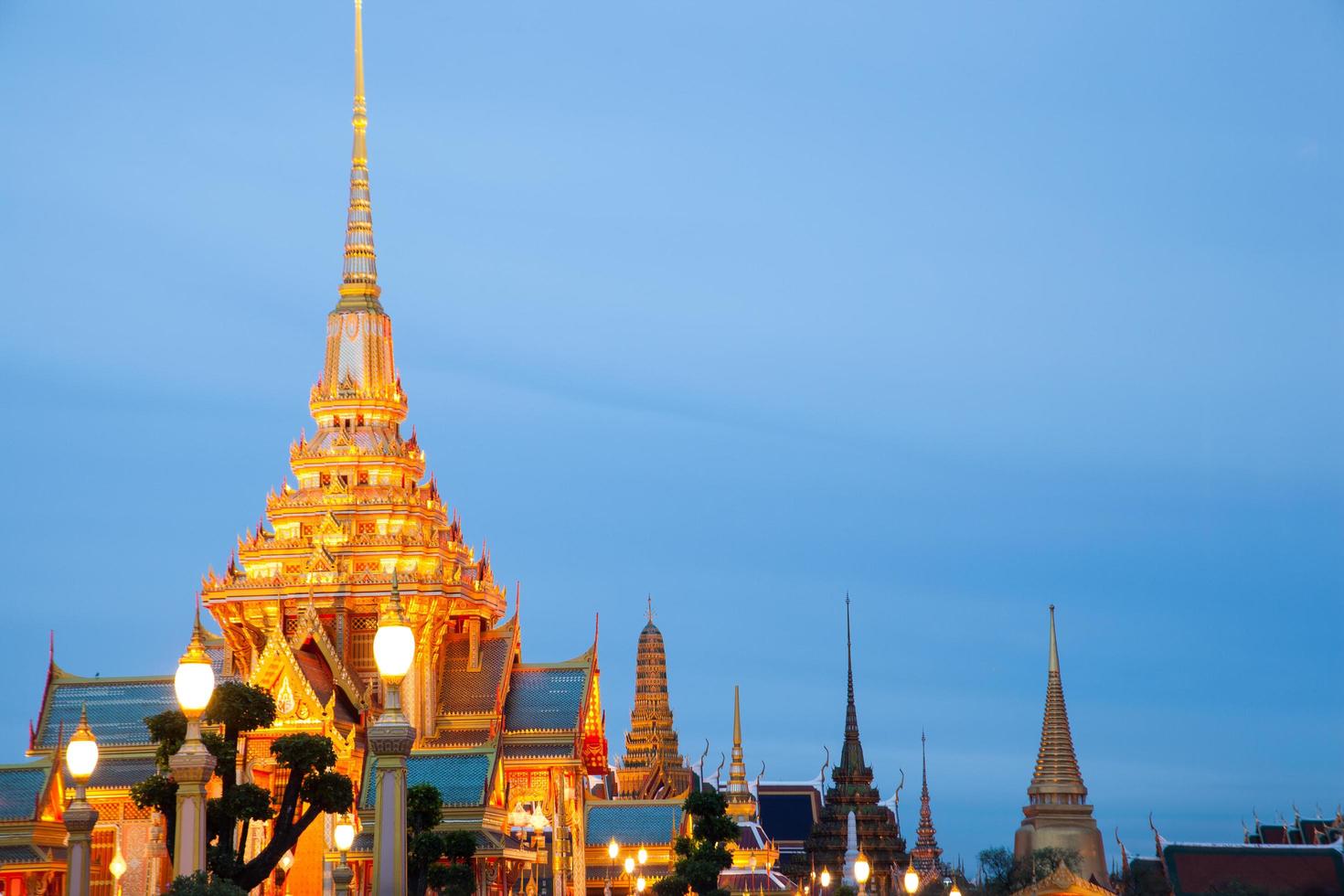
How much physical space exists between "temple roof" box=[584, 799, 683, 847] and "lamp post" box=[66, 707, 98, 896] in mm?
42459

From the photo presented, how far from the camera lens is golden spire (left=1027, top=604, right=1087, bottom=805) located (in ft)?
275

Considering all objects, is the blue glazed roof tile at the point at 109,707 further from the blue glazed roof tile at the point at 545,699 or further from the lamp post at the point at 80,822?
the lamp post at the point at 80,822

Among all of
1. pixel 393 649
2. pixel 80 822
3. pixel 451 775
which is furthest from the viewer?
pixel 451 775

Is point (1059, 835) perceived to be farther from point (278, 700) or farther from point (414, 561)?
point (278, 700)

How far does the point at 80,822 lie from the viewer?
897 inches

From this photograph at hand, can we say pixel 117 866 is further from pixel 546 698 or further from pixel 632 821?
pixel 632 821

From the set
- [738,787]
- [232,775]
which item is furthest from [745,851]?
[232,775]

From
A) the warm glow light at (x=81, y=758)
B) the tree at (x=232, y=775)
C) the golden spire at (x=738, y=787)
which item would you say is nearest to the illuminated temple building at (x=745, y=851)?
the golden spire at (x=738, y=787)

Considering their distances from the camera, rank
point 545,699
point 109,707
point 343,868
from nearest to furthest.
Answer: point 343,868, point 109,707, point 545,699

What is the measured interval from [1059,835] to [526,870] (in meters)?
31.4

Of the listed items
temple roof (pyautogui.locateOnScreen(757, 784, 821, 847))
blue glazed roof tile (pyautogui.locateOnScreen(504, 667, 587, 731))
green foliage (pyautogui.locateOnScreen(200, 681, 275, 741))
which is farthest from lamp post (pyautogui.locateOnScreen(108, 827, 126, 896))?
temple roof (pyautogui.locateOnScreen(757, 784, 821, 847))

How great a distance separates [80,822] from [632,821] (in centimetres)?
4392

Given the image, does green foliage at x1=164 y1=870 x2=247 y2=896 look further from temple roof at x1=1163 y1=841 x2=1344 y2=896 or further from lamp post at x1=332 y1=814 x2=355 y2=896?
temple roof at x1=1163 y1=841 x2=1344 y2=896

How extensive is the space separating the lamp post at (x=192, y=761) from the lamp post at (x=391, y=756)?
113 inches
